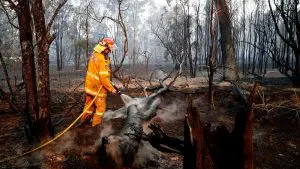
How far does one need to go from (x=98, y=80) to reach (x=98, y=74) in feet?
0.56

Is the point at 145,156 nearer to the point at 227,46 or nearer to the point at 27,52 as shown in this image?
the point at 27,52

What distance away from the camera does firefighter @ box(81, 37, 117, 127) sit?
18.3 feet

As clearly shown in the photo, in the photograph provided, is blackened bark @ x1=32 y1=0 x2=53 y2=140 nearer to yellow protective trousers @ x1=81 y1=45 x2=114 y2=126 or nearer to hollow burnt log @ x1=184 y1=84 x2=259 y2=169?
yellow protective trousers @ x1=81 y1=45 x2=114 y2=126

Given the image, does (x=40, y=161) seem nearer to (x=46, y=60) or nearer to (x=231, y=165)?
(x=46, y=60)

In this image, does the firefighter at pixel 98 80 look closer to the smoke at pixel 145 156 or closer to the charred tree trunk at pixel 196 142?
the smoke at pixel 145 156

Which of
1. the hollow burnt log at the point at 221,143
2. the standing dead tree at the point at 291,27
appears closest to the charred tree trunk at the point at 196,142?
the hollow burnt log at the point at 221,143

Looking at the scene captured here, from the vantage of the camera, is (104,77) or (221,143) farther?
(104,77)

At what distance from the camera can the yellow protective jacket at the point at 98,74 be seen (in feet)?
18.3

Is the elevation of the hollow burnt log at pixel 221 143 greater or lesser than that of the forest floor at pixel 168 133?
greater

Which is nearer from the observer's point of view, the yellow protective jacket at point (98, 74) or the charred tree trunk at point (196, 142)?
the charred tree trunk at point (196, 142)

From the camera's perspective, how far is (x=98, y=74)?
18.4 ft

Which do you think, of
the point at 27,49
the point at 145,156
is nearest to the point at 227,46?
the point at 145,156

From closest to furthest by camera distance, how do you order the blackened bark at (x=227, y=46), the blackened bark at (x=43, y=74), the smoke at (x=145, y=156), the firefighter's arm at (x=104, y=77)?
the smoke at (x=145, y=156)
the blackened bark at (x=43, y=74)
the firefighter's arm at (x=104, y=77)
the blackened bark at (x=227, y=46)

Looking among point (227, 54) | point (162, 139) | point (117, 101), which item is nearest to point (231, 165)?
point (162, 139)
